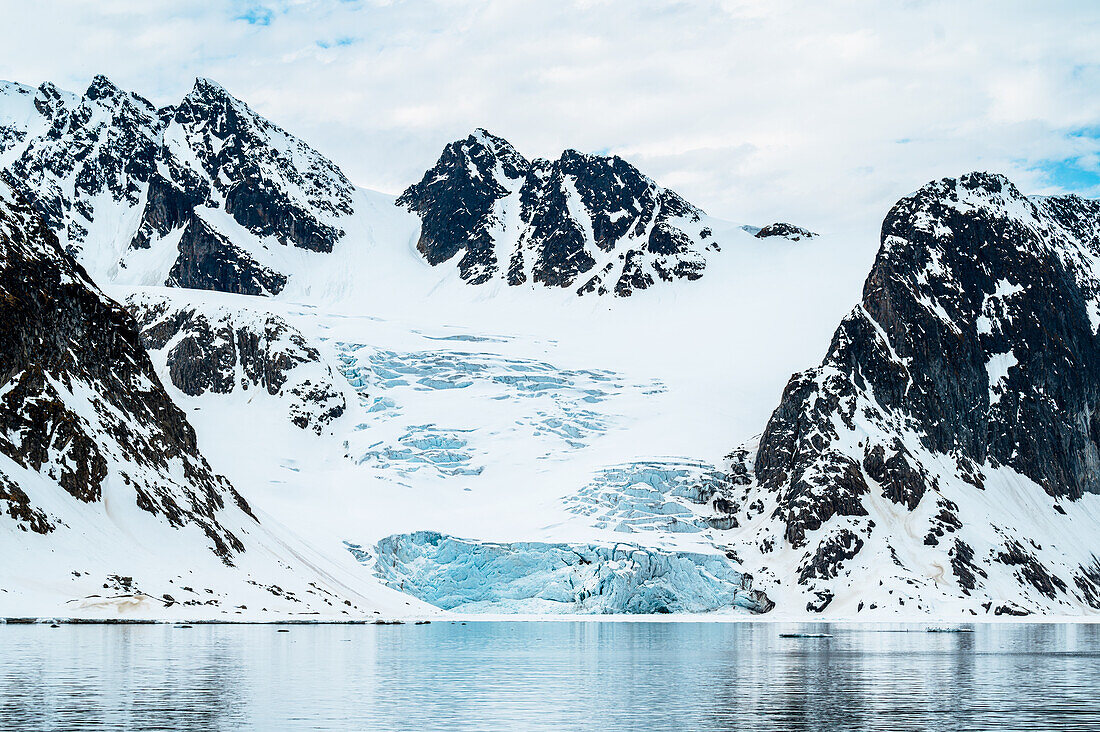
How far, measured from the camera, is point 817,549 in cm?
18975

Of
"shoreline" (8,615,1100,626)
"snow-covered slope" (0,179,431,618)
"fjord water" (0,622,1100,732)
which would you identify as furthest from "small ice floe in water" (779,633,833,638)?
"snow-covered slope" (0,179,431,618)

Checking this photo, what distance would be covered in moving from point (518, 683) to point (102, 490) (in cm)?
7272

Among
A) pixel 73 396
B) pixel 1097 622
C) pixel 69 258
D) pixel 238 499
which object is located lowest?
pixel 1097 622

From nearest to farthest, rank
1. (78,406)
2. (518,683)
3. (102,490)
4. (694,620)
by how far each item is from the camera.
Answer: (518,683)
(102,490)
(78,406)
(694,620)

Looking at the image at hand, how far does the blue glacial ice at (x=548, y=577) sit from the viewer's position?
169625 mm

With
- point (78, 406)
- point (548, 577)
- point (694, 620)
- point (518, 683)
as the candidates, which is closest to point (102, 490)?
point (78, 406)

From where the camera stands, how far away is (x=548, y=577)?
172m

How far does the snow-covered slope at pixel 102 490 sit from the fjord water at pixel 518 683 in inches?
442

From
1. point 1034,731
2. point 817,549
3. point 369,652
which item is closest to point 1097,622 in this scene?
point 817,549

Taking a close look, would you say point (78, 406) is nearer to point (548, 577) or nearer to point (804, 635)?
point (548, 577)

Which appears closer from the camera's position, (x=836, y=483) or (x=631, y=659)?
(x=631, y=659)

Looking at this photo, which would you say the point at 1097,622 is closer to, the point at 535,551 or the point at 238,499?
the point at 535,551

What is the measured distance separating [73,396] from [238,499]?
30236 millimetres

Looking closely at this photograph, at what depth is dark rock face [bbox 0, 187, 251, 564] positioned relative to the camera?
121 m
